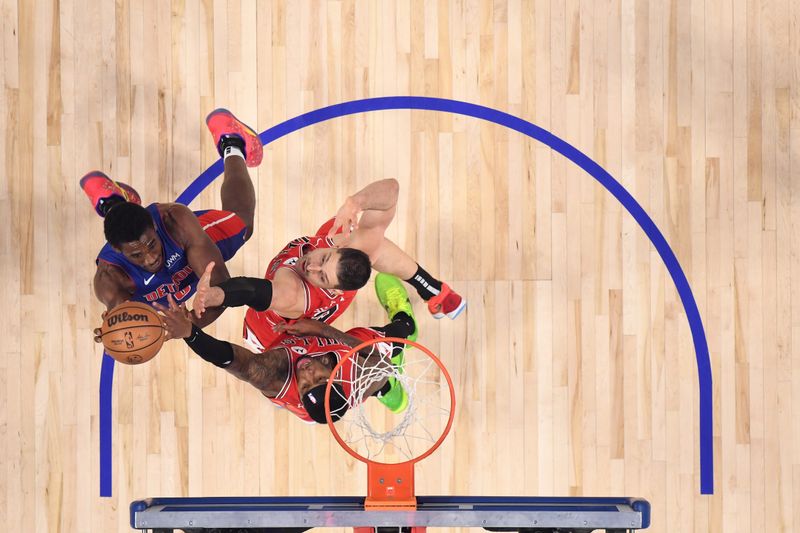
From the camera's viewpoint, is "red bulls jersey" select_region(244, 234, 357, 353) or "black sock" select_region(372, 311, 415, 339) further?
"black sock" select_region(372, 311, 415, 339)

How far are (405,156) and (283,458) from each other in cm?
234

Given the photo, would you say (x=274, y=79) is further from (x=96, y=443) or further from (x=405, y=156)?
(x=96, y=443)

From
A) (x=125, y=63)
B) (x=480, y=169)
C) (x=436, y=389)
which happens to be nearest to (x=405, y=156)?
(x=480, y=169)

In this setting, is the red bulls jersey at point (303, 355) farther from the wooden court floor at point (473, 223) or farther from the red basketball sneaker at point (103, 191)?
the red basketball sneaker at point (103, 191)

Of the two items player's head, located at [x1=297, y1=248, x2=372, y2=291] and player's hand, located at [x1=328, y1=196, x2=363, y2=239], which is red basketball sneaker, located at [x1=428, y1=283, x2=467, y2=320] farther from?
player's hand, located at [x1=328, y1=196, x2=363, y2=239]

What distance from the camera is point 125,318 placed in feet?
13.0

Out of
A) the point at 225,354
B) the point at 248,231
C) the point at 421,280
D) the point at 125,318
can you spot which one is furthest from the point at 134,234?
the point at 421,280

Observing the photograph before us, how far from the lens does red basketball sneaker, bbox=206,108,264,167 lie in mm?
5113

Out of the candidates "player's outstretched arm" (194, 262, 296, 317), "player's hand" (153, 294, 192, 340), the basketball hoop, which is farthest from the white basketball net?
"player's hand" (153, 294, 192, 340)

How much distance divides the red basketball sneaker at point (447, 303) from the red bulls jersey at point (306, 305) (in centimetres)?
64

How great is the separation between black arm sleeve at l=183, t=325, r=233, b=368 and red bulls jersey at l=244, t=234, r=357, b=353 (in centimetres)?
58

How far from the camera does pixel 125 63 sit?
18.1 ft

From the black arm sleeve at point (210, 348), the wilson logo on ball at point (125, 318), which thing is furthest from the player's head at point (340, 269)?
the wilson logo on ball at point (125, 318)

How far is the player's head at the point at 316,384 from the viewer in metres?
4.35
